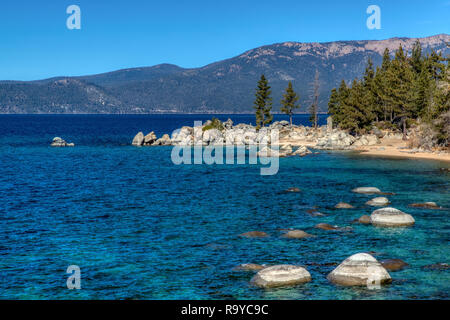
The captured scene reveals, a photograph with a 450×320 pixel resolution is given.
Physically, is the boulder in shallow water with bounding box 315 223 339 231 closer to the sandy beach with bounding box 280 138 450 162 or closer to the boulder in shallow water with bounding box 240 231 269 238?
the boulder in shallow water with bounding box 240 231 269 238

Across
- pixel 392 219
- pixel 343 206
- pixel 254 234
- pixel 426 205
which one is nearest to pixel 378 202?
pixel 343 206

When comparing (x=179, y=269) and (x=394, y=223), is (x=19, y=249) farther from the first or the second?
(x=394, y=223)

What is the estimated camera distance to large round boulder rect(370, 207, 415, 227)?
2995 cm

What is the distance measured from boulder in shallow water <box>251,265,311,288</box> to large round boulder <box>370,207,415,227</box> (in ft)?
37.8

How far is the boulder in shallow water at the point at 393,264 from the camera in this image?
21938mm

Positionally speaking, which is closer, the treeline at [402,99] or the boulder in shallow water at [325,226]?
the boulder in shallow water at [325,226]

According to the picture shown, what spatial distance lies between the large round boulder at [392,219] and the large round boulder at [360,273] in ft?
32.8

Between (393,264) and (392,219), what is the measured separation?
8.34 metres

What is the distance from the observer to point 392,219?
1182 inches

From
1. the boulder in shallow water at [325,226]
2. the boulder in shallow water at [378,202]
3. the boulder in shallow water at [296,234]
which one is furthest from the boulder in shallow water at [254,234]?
the boulder in shallow water at [378,202]

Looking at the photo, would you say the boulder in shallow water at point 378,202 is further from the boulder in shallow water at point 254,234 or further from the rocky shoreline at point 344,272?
the rocky shoreline at point 344,272

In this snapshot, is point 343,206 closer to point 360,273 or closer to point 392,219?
point 392,219

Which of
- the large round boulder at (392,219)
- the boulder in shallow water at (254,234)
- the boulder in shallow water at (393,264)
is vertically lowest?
the boulder in shallow water at (393,264)

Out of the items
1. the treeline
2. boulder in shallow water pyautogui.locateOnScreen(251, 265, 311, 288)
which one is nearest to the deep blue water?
boulder in shallow water pyautogui.locateOnScreen(251, 265, 311, 288)
